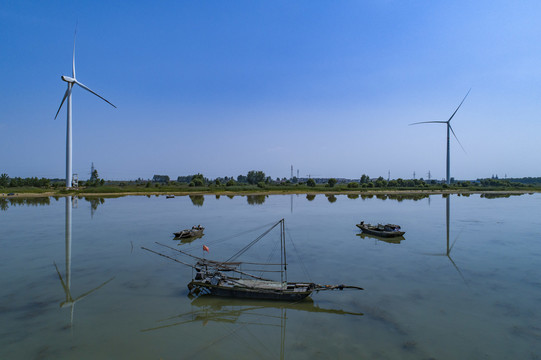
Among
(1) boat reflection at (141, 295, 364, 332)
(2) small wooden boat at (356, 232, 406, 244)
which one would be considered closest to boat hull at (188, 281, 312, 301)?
(1) boat reflection at (141, 295, 364, 332)

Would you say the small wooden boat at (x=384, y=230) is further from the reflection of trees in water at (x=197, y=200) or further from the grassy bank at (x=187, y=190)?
the grassy bank at (x=187, y=190)

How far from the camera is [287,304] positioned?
16203 millimetres

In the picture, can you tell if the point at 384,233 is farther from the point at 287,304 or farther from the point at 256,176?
the point at 256,176

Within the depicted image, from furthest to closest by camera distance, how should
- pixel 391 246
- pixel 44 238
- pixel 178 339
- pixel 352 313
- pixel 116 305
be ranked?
pixel 44 238 → pixel 391 246 → pixel 116 305 → pixel 352 313 → pixel 178 339

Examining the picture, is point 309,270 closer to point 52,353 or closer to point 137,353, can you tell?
point 137,353

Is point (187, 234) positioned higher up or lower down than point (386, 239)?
higher up

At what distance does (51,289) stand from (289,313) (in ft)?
47.0

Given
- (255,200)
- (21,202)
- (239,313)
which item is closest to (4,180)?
(21,202)

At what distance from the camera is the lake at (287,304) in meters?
12.3

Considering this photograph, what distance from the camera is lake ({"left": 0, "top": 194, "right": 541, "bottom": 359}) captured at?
12.3 metres

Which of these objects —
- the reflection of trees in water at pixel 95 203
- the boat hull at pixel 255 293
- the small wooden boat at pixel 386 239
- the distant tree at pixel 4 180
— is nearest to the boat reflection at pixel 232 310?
the boat hull at pixel 255 293

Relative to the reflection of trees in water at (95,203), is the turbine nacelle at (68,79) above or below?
above

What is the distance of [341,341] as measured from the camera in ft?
41.4

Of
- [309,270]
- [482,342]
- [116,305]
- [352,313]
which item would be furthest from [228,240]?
[482,342]
